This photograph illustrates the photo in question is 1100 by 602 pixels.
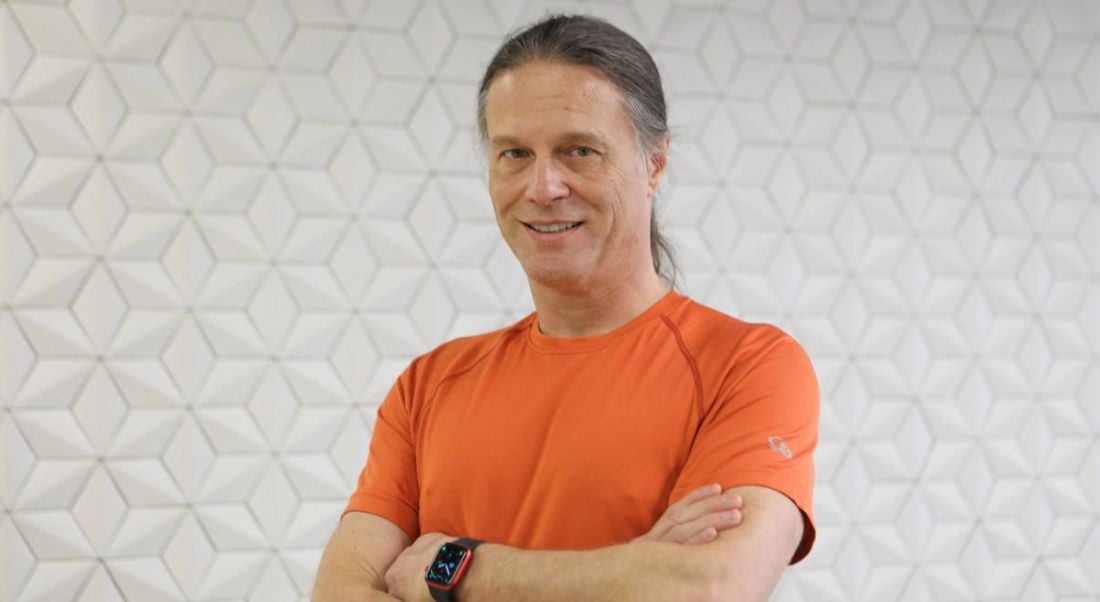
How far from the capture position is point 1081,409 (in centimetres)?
386

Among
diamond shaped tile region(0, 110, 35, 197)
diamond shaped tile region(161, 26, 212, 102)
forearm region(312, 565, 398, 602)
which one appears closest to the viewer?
forearm region(312, 565, 398, 602)

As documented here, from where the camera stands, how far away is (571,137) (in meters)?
1.47

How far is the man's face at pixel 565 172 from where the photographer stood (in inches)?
58.1

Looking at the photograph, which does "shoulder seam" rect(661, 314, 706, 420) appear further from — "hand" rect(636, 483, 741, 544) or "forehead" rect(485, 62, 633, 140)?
"forehead" rect(485, 62, 633, 140)

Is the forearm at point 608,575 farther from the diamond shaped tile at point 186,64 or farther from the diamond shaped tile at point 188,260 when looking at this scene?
the diamond shaped tile at point 186,64

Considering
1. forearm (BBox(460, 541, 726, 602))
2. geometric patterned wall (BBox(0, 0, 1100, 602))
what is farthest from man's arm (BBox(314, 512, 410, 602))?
geometric patterned wall (BBox(0, 0, 1100, 602))

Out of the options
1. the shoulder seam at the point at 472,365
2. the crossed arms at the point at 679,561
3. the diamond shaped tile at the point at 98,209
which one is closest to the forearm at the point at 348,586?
the crossed arms at the point at 679,561

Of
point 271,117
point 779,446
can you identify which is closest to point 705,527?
point 779,446

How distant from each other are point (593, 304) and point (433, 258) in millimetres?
1849

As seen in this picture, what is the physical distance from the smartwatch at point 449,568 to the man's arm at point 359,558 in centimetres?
12

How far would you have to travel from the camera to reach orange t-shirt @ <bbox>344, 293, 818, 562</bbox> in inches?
56.2

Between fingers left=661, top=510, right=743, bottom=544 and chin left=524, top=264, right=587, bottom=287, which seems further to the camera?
chin left=524, top=264, right=587, bottom=287

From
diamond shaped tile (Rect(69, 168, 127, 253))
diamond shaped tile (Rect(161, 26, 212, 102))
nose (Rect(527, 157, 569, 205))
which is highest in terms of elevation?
diamond shaped tile (Rect(161, 26, 212, 102))

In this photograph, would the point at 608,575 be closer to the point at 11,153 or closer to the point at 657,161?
the point at 657,161
